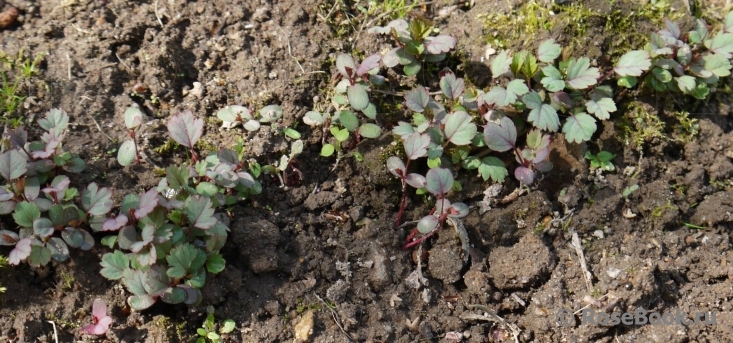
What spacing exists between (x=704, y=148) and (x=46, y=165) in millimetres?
3065

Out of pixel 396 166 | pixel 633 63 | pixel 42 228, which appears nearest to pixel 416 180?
pixel 396 166

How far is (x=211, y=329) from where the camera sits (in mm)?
2434

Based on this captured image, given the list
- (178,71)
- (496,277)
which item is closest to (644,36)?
(496,277)

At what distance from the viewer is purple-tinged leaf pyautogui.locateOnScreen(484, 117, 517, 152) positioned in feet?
9.02

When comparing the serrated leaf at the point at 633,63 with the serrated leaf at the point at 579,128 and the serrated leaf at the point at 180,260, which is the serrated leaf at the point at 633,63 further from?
the serrated leaf at the point at 180,260

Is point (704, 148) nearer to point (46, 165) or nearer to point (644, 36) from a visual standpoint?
point (644, 36)

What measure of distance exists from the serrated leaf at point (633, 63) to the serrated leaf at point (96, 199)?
2.36 meters

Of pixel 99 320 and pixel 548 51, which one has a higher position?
pixel 548 51

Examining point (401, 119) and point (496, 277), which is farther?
point (401, 119)

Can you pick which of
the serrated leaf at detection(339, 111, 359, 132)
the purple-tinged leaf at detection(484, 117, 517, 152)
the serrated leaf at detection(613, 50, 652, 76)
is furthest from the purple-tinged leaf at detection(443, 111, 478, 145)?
the serrated leaf at detection(613, 50, 652, 76)

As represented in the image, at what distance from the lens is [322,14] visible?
3.21 m

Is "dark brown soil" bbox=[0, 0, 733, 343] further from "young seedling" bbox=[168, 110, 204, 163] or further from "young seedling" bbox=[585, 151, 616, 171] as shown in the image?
"young seedling" bbox=[168, 110, 204, 163]

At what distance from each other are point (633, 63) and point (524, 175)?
82 centimetres

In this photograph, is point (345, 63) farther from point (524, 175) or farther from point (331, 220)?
point (524, 175)
